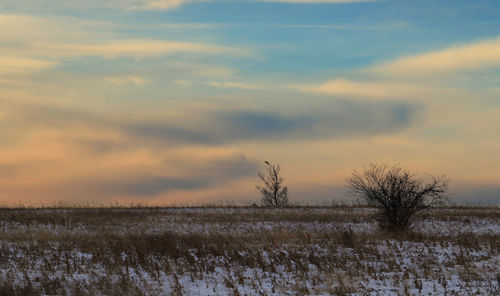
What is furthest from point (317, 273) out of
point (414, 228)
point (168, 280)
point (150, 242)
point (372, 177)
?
point (414, 228)

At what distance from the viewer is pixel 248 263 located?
1608cm

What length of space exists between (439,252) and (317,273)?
241 inches

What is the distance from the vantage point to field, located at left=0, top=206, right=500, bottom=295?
41.7 ft

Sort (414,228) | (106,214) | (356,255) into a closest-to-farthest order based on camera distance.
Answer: (356,255) < (414,228) < (106,214)

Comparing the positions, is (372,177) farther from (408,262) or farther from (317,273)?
(317,273)

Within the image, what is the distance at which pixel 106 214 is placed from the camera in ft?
111

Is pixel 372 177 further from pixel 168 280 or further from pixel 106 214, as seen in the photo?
pixel 106 214

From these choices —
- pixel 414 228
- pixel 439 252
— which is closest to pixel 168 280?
pixel 439 252

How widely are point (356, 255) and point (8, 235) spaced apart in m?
15.6

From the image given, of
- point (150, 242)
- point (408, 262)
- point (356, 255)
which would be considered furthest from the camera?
point (150, 242)

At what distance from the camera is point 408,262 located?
654 inches

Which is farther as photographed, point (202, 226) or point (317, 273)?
point (202, 226)

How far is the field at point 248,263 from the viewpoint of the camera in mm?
12719

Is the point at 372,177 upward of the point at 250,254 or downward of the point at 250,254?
upward
